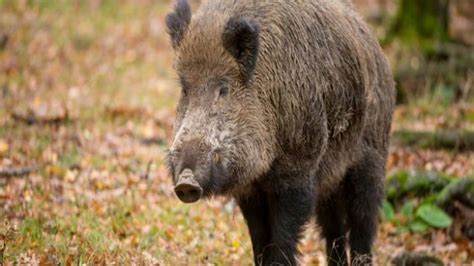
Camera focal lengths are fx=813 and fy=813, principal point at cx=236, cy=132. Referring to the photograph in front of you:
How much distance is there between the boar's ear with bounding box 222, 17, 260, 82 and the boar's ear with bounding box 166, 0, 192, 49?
1.28 ft

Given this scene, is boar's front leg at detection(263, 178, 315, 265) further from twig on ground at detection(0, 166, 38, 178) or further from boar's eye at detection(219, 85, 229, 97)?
twig on ground at detection(0, 166, 38, 178)

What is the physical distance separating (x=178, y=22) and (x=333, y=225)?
2597mm

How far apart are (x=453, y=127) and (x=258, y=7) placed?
6764mm

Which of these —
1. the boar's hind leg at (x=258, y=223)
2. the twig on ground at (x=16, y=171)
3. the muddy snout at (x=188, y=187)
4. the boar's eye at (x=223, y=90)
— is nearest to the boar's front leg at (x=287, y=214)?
Answer: the boar's hind leg at (x=258, y=223)

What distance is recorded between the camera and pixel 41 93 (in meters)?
13.9

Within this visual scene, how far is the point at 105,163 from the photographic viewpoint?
10078 mm

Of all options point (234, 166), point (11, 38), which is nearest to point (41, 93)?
point (11, 38)

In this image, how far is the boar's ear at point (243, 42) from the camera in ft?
18.6

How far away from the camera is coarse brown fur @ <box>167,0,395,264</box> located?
18.1 ft

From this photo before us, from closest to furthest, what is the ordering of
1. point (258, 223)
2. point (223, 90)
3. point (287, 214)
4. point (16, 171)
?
point (223, 90) → point (287, 214) → point (258, 223) → point (16, 171)

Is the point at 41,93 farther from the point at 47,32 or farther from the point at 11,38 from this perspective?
the point at 47,32

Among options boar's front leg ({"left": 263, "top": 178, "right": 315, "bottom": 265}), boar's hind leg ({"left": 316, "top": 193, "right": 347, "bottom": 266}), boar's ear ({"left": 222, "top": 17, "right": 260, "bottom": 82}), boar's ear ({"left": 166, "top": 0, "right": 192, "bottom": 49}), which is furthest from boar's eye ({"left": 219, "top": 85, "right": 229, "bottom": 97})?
boar's hind leg ({"left": 316, "top": 193, "right": 347, "bottom": 266})

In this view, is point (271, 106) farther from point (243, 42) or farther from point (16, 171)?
point (16, 171)

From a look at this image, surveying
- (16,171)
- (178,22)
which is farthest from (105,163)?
(178,22)
